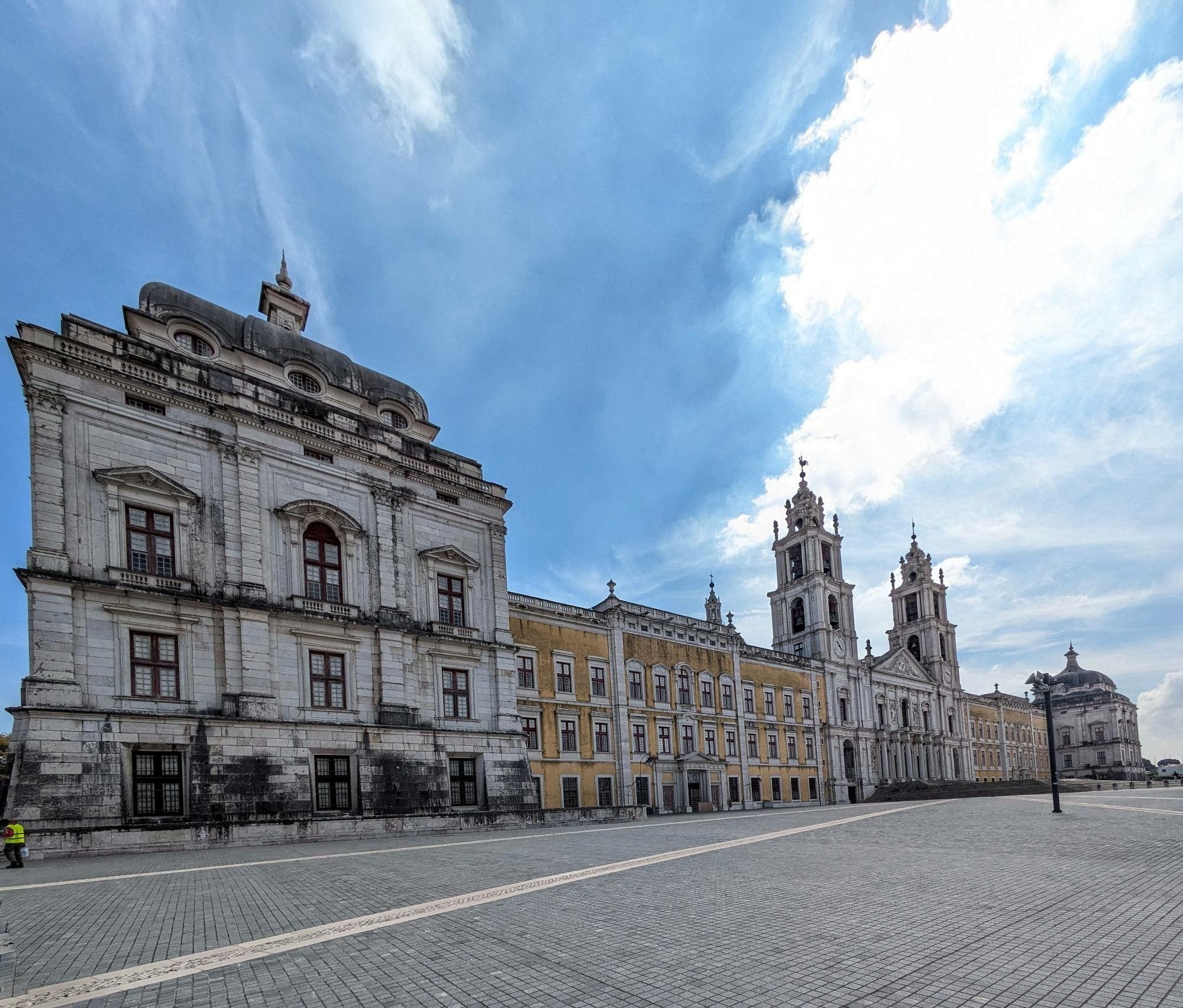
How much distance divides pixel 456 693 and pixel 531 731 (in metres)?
8.89

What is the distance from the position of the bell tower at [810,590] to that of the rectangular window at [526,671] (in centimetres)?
3043

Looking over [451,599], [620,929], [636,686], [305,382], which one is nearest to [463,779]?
[451,599]

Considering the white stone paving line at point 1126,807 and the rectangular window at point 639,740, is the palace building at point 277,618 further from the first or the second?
the white stone paving line at point 1126,807

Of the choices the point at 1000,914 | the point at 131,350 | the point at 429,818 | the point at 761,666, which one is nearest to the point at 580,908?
the point at 1000,914

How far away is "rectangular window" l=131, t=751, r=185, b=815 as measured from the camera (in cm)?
2056

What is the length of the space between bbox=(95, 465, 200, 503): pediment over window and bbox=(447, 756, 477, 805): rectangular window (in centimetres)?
1369

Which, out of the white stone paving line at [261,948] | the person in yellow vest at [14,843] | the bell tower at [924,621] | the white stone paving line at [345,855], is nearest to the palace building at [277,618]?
the person in yellow vest at [14,843]

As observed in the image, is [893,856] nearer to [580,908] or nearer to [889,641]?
[580,908]

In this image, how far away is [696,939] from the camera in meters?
7.54

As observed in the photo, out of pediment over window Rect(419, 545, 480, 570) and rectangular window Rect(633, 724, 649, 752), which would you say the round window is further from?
rectangular window Rect(633, 724, 649, 752)

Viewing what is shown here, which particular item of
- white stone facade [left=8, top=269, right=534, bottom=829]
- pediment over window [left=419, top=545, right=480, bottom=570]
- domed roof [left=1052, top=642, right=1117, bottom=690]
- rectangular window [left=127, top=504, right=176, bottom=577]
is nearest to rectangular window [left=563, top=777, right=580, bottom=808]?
white stone facade [left=8, top=269, right=534, bottom=829]

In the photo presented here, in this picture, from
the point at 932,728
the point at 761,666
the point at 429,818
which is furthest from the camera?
the point at 932,728

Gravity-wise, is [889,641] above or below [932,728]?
above

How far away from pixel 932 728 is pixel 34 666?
7441cm
